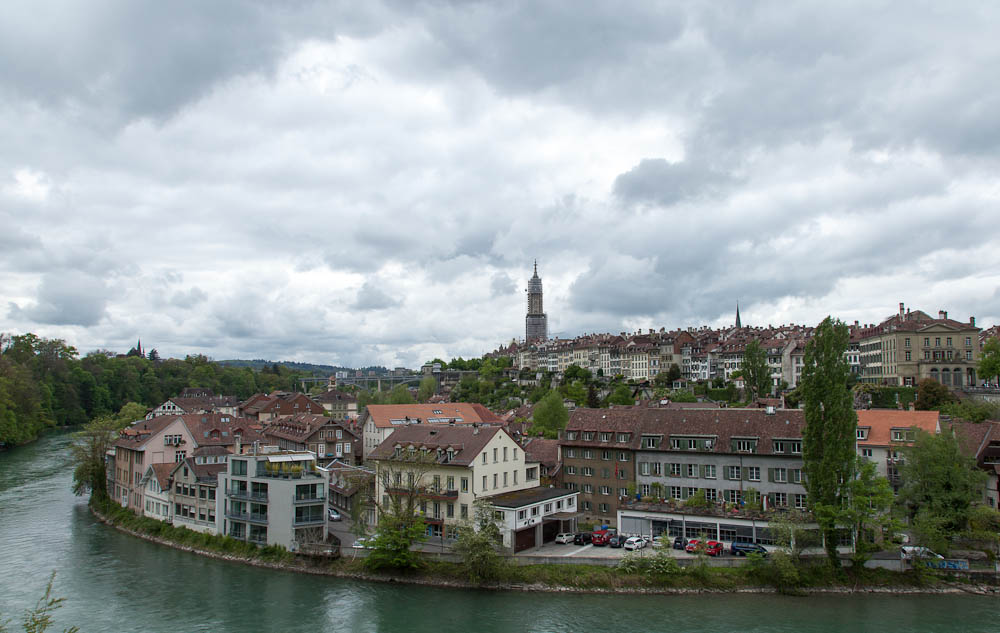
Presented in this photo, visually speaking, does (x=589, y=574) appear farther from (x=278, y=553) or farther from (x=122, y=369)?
(x=122, y=369)

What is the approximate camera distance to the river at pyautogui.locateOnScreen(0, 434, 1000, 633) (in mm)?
26969

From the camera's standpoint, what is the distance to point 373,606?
29.4 meters

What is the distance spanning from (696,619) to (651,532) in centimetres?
916

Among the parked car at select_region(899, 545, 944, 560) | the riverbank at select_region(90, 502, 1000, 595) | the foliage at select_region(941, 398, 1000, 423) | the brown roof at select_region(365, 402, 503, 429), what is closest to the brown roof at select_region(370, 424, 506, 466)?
the riverbank at select_region(90, 502, 1000, 595)

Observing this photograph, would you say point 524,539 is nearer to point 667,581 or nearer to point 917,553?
point 667,581

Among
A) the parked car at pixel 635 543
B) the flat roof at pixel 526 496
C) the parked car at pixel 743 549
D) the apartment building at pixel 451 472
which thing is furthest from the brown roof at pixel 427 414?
the parked car at pixel 743 549

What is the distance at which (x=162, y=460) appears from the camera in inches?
1812

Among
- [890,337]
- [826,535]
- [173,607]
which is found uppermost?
[890,337]

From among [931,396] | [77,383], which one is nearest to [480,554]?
[931,396]

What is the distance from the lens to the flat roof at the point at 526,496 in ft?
115

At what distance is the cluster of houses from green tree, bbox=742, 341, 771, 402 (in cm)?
372

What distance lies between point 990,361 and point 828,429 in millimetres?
41503

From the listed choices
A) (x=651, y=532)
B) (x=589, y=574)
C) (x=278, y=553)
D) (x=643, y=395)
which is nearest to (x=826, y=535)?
(x=651, y=532)

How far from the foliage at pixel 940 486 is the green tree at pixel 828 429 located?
4043 mm
